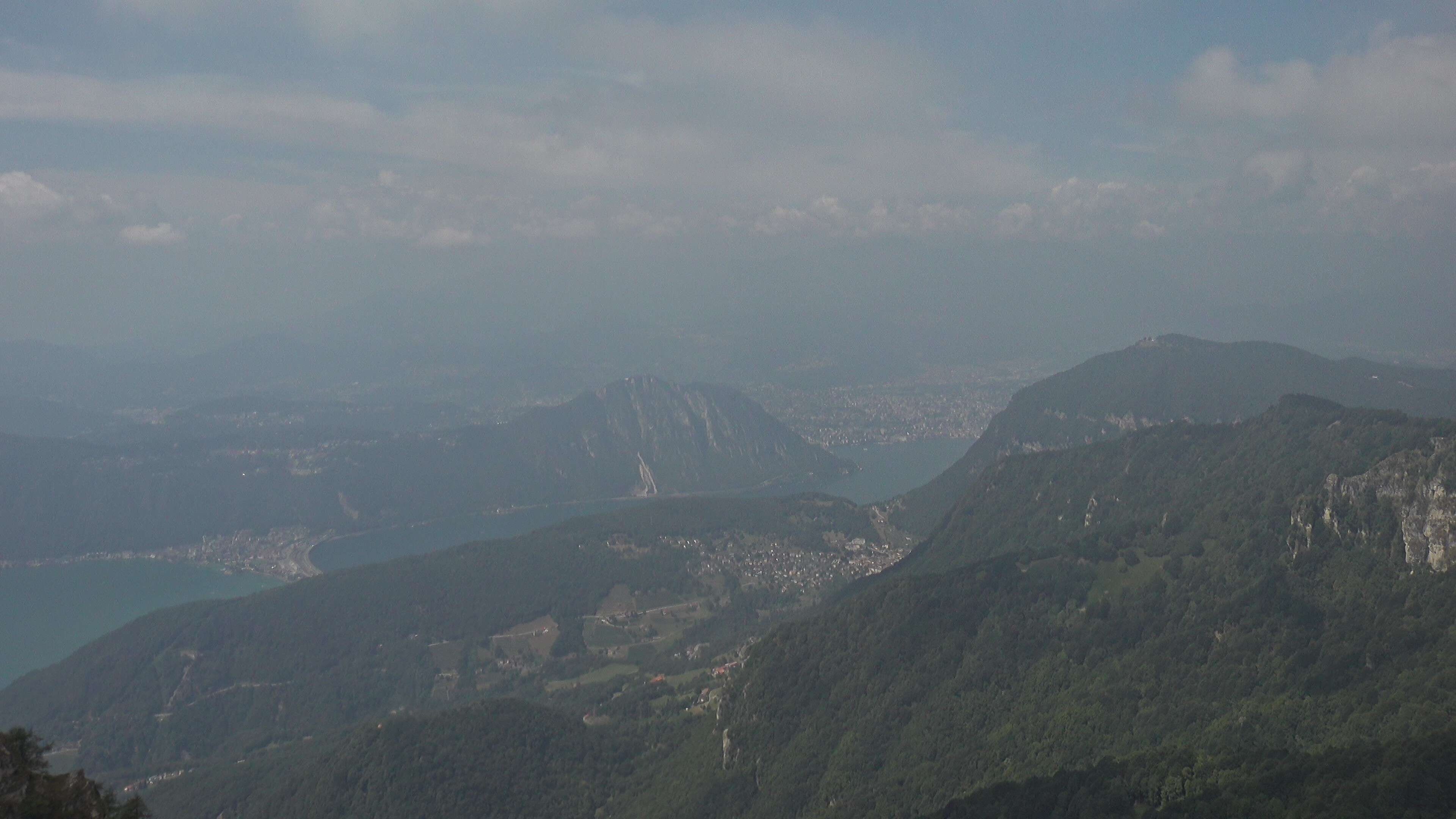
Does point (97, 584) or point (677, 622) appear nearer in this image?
point (677, 622)

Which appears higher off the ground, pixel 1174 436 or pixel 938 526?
pixel 1174 436

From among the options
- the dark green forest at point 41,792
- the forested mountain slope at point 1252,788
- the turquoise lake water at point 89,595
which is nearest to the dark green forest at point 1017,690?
the forested mountain slope at point 1252,788

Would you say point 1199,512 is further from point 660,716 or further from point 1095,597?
point 660,716

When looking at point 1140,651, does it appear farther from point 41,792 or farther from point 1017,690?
point 41,792

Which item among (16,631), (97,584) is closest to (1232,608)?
(16,631)

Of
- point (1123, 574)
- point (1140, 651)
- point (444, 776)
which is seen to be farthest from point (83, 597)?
point (1140, 651)

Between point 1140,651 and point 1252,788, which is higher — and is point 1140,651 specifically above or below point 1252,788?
below

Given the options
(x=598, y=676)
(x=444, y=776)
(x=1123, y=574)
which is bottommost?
(x=598, y=676)
